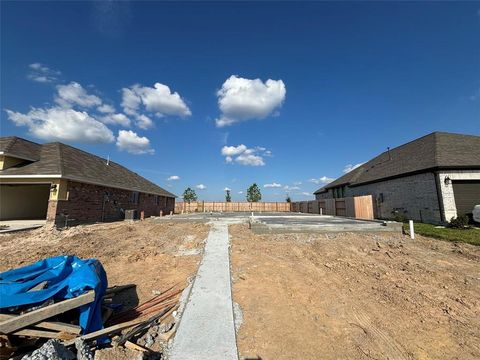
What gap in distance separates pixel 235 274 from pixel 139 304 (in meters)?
2.63

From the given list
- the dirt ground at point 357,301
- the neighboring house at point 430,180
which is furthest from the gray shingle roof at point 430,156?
the dirt ground at point 357,301

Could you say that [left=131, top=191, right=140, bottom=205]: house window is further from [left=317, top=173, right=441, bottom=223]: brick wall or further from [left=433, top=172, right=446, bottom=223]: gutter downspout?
[left=433, top=172, right=446, bottom=223]: gutter downspout

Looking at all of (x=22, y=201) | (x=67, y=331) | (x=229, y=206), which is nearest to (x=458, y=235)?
(x=67, y=331)

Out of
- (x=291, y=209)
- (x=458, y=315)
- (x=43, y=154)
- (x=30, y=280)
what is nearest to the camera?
(x=30, y=280)

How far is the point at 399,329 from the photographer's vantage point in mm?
4426

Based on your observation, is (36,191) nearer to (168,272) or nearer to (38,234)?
(38,234)

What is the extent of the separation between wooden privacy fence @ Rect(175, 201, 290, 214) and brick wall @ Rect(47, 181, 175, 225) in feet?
57.8

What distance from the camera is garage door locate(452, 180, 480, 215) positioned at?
16.0 meters

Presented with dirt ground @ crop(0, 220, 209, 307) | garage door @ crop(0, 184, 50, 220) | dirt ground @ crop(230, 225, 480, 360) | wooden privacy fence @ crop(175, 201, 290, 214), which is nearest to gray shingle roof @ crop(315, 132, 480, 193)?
dirt ground @ crop(230, 225, 480, 360)

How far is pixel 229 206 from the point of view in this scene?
43.8 m

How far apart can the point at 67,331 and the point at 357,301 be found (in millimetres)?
5597

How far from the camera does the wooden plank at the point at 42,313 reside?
10.8 feet

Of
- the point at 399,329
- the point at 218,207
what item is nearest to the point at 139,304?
the point at 399,329

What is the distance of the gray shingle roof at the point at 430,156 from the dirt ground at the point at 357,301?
947cm
